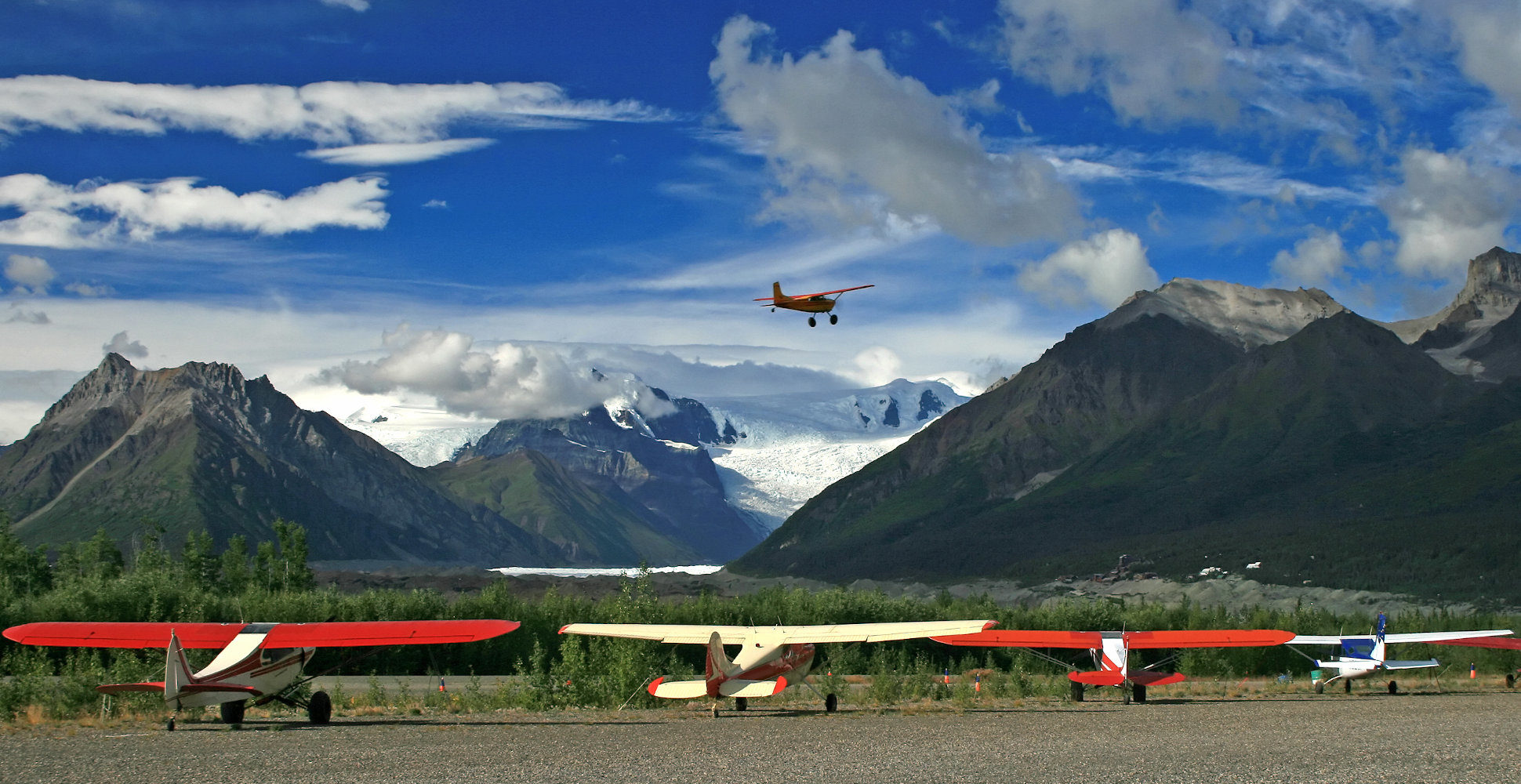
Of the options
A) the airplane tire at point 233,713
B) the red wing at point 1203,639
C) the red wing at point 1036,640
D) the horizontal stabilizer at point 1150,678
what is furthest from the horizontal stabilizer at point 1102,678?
the airplane tire at point 233,713

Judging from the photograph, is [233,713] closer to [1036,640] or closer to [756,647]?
[756,647]

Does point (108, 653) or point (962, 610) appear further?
point (962, 610)

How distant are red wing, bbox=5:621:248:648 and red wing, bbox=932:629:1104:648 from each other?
23677mm

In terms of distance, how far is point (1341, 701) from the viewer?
4931 cm

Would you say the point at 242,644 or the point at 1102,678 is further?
the point at 1102,678

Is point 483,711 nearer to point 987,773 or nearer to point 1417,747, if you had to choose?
point 987,773

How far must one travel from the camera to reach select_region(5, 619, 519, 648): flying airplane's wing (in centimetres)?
3506

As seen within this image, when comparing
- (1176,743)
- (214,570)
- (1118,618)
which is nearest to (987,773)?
(1176,743)

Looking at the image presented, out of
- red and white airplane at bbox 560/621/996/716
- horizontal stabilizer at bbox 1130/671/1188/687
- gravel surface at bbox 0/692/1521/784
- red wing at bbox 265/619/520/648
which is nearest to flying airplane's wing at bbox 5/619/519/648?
red wing at bbox 265/619/520/648

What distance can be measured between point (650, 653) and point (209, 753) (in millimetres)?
20551

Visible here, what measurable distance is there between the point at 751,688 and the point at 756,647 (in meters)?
2.12

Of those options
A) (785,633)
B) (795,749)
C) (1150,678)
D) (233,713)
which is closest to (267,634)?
(233,713)

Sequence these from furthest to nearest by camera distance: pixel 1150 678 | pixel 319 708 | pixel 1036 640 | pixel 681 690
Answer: pixel 1036 640 → pixel 1150 678 → pixel 681 690 → pixel 319 708

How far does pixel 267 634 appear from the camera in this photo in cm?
3503
